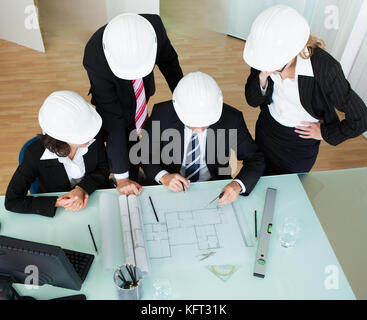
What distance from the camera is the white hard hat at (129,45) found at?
1731 millimetres

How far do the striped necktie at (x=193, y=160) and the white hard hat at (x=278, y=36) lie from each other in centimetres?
61

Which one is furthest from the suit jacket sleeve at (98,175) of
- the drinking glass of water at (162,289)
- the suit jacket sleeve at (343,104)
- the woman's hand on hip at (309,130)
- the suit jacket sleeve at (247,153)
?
the suit jacket sleeve at (343,104)

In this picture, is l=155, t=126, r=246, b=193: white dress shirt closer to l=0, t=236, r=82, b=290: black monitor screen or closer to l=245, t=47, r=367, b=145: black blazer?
l=245, t=47, r=367, b=145: black blazer

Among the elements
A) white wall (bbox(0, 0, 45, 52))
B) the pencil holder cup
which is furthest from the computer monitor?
white wall (bbox(0, 0, 45, 52))

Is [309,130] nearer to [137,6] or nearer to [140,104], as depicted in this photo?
[140,104]

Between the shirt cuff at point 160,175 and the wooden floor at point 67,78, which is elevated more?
the shirt cuff at point 160,175

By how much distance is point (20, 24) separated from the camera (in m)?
4.82

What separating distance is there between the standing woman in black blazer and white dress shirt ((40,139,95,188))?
1.07 m

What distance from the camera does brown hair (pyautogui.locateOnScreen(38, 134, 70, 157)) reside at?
1891mm

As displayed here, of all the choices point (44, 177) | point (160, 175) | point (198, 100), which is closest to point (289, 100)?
point (198, 100)

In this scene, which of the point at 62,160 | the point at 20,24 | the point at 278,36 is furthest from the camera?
the point at 20,24

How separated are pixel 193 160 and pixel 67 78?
114 inches

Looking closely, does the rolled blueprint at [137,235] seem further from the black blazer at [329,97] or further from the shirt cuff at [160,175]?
the black blazer at [329,97]

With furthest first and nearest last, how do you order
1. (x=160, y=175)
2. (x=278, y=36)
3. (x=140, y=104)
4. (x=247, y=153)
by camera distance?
(x=140, y=104)
(x=247, y=153)
(x=160, y=175)
(x=278, y=36)
